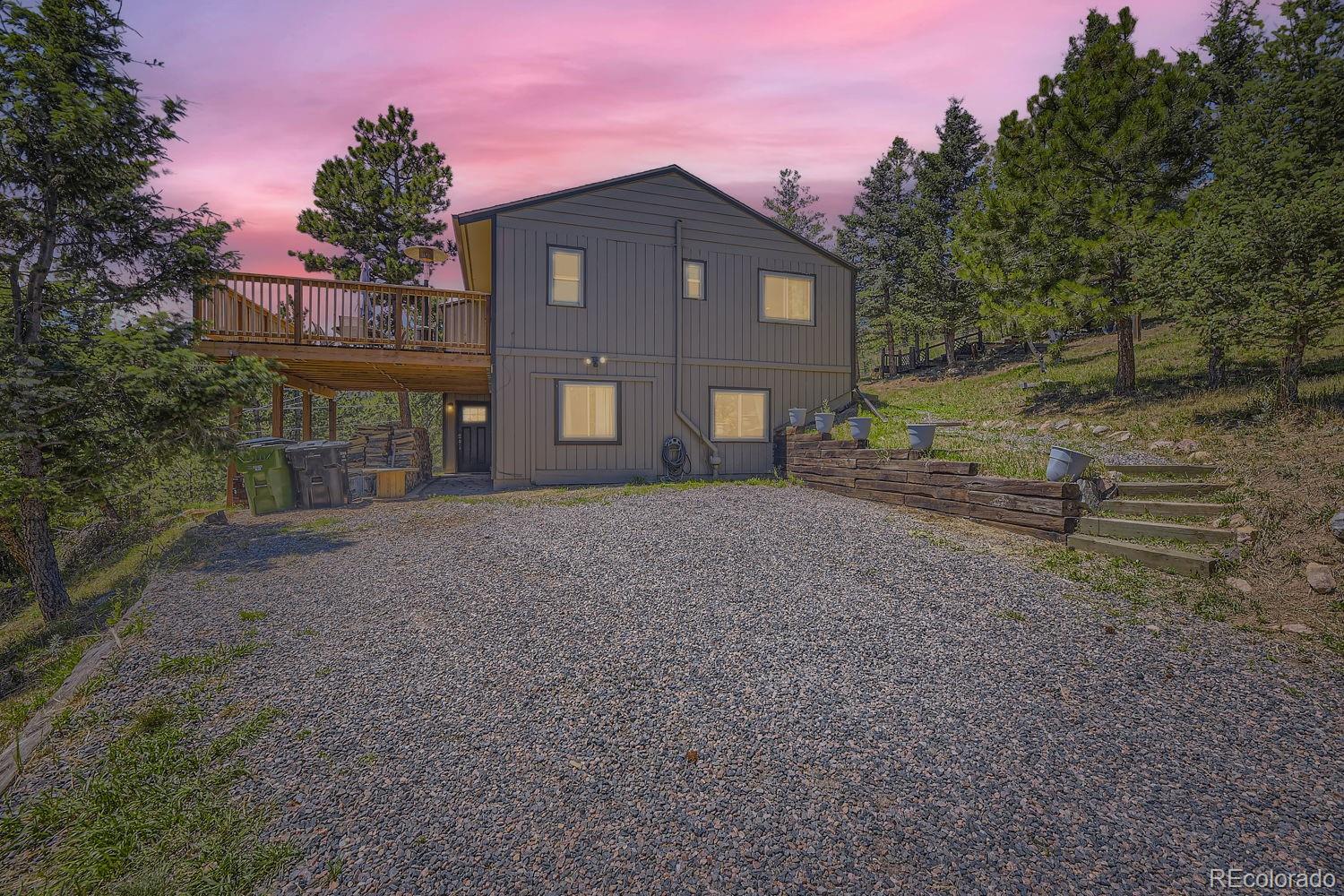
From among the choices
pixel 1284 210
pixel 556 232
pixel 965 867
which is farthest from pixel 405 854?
pixel 1284 210

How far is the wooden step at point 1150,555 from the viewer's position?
15.8 feet

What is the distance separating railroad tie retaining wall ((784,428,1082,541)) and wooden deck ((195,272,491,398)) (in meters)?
6.68

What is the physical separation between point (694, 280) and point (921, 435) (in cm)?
664

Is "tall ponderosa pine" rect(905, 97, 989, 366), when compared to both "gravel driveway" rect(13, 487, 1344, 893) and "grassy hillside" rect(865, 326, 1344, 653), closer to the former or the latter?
"grassy hillside" rect(865, 326, 1344, 653)

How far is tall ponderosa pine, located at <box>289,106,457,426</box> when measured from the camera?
1872cm

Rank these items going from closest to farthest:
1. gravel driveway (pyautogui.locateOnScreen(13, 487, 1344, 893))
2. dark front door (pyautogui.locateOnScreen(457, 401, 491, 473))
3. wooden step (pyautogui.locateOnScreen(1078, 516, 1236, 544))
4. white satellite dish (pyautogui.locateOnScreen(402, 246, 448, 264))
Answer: gravel driveway (pyautogui.locateOnScreen(13, 487, 1344, 893)) → wooden step (pyautogui.locateOnScreen(1078, 516, 1236, 544)) → white satellite dish (pyautogui.locateOnScreen(402, 246, 448, 264)) → dark front door (pyautogui.locateOnScreen(457, 401, 491, 473))

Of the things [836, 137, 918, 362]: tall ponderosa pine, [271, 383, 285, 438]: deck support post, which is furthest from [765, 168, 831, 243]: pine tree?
[271, 383, 285, 438]: deck support post

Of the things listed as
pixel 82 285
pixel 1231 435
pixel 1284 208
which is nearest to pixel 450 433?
pixel 82 285

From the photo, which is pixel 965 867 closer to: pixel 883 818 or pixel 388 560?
pixel 883 818

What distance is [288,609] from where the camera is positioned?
4844mm

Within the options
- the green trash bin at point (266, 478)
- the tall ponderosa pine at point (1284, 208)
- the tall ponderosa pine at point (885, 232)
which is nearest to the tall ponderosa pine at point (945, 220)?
the tall ponderosa pine at point (885, 232)

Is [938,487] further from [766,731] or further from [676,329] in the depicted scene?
[676,329]

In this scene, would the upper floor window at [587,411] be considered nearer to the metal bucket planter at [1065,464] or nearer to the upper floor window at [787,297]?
the upper floor window at [787,297]

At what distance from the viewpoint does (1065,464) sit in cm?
589
